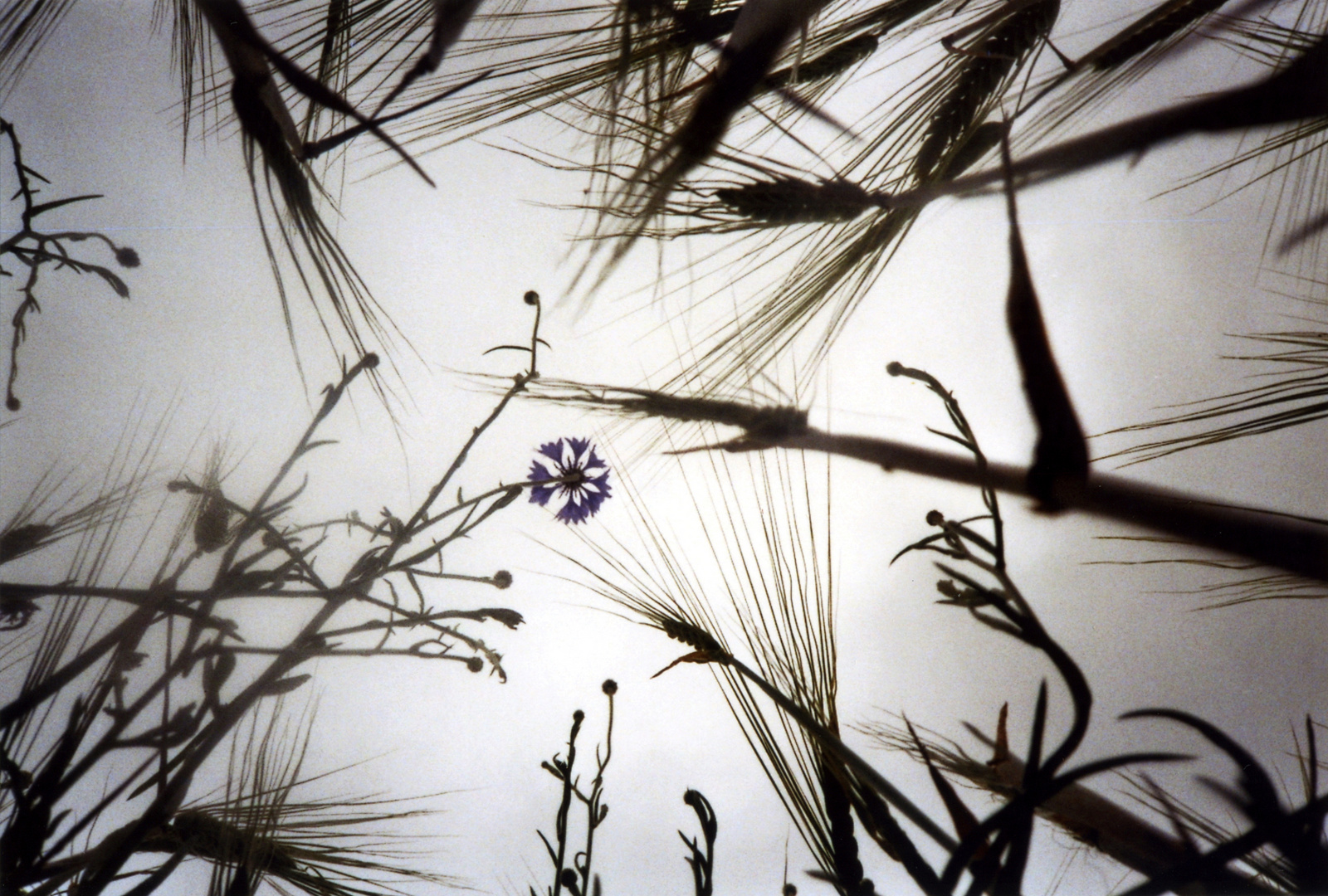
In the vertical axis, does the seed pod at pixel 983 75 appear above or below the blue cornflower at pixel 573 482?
above

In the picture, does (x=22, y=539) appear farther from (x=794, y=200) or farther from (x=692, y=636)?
(x=794, y=200)

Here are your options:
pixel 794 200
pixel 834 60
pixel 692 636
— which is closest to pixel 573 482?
pixel 692 636

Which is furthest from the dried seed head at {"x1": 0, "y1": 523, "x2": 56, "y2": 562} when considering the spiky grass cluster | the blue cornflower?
the blue cornflower

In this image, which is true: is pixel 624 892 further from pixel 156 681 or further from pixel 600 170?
pixel 600 170

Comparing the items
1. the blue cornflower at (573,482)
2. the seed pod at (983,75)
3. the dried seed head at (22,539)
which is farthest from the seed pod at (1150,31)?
the dried seed head at (22,539)

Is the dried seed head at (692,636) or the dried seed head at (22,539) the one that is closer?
the dried seed head at (692,636)

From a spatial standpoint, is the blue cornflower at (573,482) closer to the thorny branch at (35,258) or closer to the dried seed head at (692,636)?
the dried seed head at (692,636)

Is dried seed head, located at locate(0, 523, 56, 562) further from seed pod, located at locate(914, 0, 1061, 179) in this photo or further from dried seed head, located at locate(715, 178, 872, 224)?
seed pod, located at locate(914, 0, 1061, 179)
